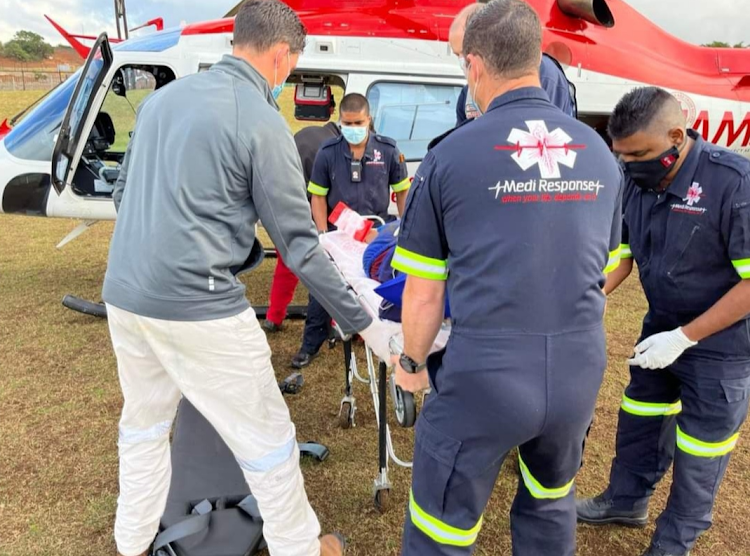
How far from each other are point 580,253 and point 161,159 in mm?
1279

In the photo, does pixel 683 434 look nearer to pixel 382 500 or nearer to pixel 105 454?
pixel 382 500

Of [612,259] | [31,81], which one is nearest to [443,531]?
[612,259]

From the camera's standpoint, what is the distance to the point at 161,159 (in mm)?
1745

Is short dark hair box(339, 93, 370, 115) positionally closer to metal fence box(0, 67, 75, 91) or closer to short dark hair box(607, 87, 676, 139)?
short dark hair box(607, 87, 676, 139)

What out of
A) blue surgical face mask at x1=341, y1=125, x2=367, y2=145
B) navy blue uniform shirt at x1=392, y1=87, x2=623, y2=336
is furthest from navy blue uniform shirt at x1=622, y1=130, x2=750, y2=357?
blue surgical face mask at x1=341, y1=125, x2=367, y2=145

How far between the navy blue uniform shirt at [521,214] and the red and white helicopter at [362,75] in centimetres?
376

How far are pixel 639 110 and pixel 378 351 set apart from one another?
1.29 metres

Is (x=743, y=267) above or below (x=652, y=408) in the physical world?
above

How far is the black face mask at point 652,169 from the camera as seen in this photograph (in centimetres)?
201

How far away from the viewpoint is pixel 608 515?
2.57 meters

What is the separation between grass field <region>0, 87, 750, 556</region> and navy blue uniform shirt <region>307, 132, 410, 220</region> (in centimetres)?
124

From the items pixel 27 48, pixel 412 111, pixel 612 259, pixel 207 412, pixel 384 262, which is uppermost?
pixel 612 259

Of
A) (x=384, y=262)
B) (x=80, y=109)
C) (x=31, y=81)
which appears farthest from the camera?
(x=31, y=81)

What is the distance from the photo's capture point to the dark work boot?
2570 mm
